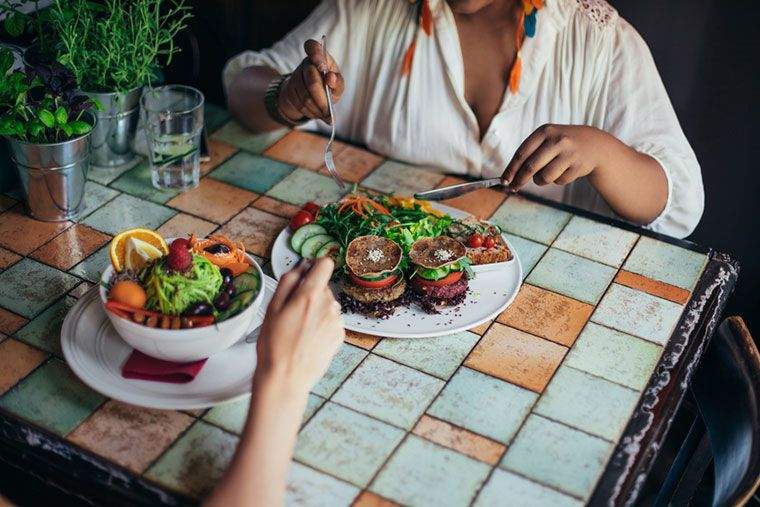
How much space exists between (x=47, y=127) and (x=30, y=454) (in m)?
0.76

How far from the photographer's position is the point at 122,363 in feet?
4.75

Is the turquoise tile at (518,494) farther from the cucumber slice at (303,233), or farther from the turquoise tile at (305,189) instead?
the turquoise tile at (305,189)

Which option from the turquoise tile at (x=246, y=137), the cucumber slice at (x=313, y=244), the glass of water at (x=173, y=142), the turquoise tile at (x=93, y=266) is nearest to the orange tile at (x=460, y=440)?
the cucumber slice at (x=313, y=244)

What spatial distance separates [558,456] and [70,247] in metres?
1.11

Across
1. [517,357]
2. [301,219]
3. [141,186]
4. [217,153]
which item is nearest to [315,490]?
[517,357]

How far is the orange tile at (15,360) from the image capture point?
1437 mm

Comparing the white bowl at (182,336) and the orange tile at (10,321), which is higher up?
the white bowl at (182,336)

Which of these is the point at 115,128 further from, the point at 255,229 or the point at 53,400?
the point at 53,400

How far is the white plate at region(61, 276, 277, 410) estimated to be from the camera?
1.38 m

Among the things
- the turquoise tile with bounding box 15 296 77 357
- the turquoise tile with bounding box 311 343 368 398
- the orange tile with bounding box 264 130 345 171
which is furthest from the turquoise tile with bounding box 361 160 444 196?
the turquoise tile with bounding box 15 296 77 357

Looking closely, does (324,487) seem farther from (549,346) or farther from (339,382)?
(549,346)

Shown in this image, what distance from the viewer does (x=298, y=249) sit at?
1.77 metres

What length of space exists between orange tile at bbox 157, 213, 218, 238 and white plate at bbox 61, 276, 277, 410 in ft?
1.07

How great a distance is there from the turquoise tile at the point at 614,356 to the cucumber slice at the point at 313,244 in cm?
56
